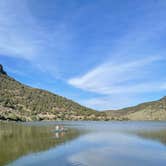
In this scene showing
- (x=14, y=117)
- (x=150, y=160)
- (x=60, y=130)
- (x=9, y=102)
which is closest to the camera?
(x=150, y=160)

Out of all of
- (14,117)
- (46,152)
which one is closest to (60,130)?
(46,152)

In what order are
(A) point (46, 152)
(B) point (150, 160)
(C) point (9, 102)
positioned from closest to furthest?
1. (B) point (150, 160)
2. (A) point (46, 152)
3. (C) point (9, 102)

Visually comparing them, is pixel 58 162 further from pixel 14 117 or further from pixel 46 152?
pixel 14 117

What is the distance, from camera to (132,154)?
33.5 metres

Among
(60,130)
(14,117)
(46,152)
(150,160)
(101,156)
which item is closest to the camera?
(150,160)

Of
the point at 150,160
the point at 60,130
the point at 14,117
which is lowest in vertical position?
the point at 150,160

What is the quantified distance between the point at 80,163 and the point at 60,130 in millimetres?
45937

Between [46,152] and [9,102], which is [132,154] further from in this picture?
[9,102]

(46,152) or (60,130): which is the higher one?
(60,130)

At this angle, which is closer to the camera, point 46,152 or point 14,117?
point 46,152

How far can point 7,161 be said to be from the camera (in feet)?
93.2

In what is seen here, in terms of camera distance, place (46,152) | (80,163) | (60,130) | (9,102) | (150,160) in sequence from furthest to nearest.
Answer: (9,102)
(60,130)
(46,152)
(150,160)
(80,163)

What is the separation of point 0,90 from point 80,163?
590ft

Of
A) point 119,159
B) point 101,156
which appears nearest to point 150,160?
point 119,159
